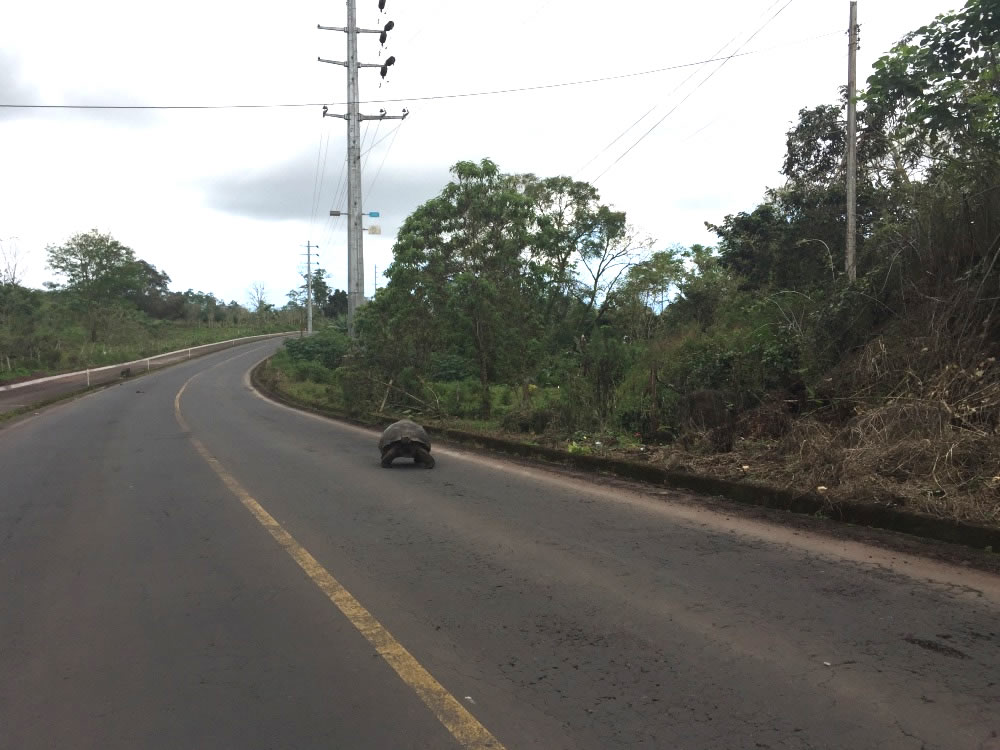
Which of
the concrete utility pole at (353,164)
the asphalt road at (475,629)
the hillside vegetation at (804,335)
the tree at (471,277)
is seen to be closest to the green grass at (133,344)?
the concrete utility pole at (353,164)

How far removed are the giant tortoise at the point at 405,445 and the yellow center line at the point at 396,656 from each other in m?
3.79

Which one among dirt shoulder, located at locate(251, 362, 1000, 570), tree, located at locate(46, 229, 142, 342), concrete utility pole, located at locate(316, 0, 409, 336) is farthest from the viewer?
tree, located at locate(46, 229, 142, 342)

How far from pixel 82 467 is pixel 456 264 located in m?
11.0

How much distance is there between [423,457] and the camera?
11203 mm

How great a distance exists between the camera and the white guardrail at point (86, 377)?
31606mm

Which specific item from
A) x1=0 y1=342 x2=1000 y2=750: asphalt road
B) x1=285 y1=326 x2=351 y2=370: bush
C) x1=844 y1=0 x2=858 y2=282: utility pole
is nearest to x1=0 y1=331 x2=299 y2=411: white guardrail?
x1=285 y1=326 x2=351 y2=370: bush

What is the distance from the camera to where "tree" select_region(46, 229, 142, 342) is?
64.6 metres

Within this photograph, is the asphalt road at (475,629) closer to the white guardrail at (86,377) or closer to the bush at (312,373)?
the white guardrail at (86,377)

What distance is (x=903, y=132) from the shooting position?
1253 centimetres

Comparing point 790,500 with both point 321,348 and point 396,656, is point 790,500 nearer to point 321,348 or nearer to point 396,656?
point 396,656

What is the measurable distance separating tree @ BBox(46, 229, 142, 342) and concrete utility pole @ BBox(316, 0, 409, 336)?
46.6 metres

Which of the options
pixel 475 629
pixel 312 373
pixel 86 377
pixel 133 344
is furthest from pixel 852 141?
pixel 133 344

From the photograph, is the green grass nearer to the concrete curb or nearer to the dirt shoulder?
the dirt shoulder

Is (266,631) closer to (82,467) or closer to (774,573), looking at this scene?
(774,573)
